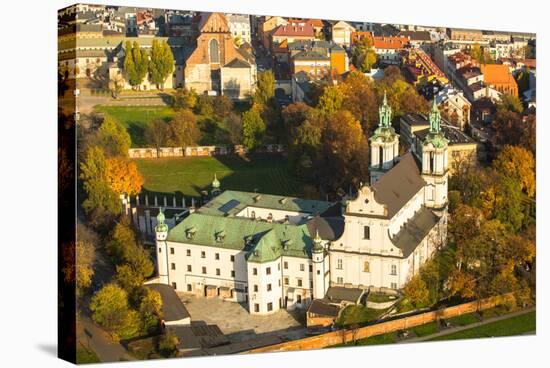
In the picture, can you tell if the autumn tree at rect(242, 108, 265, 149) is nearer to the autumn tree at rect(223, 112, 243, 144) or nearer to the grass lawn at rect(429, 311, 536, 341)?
the autumn tree at rect(223, 112, 243, 144)

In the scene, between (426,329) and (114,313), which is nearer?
(114,313)

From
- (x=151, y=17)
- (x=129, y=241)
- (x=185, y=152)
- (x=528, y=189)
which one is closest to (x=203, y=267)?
(x=129, y=241)

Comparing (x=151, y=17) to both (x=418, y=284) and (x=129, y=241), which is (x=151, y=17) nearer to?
(x=129, y=241)

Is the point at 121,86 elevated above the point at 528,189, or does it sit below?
above

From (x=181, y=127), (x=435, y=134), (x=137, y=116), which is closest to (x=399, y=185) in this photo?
(x=435, y=134)

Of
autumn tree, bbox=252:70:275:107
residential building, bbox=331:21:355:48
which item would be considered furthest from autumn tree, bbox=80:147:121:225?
residential building, bbox=331:21:355:48

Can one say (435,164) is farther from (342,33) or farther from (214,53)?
(214,53)
